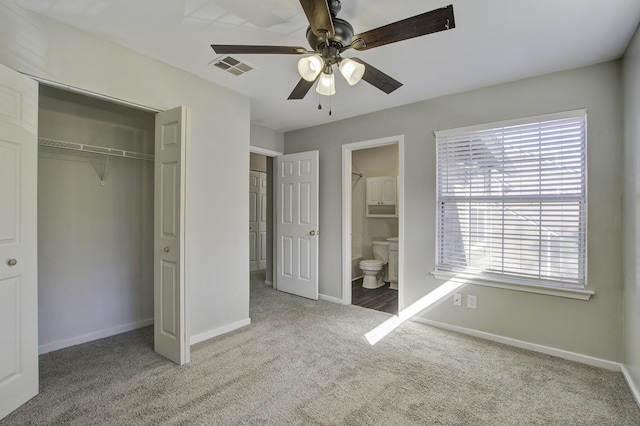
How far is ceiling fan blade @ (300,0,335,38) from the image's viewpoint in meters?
1.43

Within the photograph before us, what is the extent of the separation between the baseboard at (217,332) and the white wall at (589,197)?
6.07 ft

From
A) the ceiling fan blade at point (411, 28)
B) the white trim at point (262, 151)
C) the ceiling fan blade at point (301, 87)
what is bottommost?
the white trim at point (262, 151)

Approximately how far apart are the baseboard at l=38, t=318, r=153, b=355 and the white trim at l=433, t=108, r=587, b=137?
3.81 m

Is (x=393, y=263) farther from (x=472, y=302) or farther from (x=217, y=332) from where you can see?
(x=217, y=332)

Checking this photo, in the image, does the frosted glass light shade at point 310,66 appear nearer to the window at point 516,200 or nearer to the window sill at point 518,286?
→ the window at point 516,200

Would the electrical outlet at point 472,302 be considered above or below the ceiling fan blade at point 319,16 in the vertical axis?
below

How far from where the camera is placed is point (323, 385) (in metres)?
2.22

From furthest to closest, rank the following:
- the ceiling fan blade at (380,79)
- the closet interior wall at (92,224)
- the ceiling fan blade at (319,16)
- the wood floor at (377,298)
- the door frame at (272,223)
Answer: the door frame at (272,223) < the wood floor at (377,298) < the closet interior wall at (92,224) < the ceiling fan blade at (380,79) < the ceiling fan blade at (319,16)

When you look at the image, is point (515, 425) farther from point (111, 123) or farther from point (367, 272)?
point (111, 123)

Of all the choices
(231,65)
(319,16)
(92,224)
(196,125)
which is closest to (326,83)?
(319,16)

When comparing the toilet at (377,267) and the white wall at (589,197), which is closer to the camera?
the white wall at (589,197)

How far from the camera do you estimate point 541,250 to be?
9.11 feet

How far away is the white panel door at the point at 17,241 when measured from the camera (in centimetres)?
183

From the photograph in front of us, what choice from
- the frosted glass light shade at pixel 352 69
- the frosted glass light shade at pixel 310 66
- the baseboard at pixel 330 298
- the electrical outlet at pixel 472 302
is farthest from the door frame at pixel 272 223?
the electrical outlet at pixel 472 302
